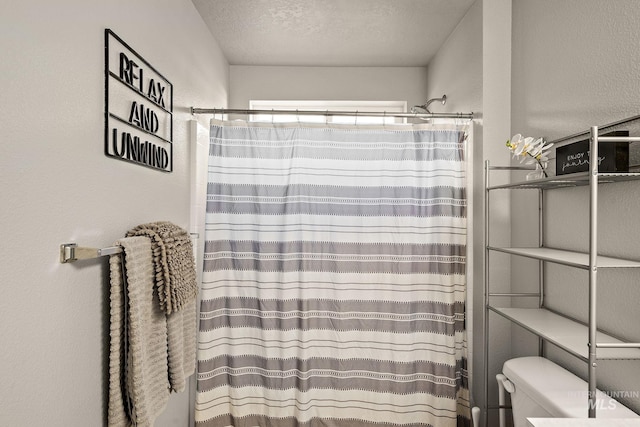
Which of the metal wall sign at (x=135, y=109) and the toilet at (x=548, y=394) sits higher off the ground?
the metal wall sign at (x=135, y=109)

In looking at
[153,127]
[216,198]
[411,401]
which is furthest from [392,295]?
[153,127]

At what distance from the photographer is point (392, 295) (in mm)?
2211

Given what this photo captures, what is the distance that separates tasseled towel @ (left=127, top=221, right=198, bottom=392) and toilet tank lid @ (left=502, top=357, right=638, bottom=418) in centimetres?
129

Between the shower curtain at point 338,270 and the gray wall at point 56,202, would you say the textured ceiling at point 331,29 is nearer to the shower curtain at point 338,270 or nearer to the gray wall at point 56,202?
the shower curtain at point 338,270

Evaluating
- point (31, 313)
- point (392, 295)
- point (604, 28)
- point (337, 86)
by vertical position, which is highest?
point (337, 86)

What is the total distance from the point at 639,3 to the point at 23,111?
5.82ft

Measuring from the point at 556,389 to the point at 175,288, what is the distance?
1.40m

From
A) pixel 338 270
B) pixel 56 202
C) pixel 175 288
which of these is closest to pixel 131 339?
pixel 175 288

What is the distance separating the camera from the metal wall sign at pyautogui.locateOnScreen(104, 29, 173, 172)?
4.29ft

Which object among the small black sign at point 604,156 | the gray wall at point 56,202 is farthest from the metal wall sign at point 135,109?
the small black sign at point 604,156

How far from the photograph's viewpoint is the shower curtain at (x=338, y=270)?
2193 mm

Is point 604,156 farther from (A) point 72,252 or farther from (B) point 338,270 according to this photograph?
(A) point 72,252

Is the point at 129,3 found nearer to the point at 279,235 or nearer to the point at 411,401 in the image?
the point at 279,235

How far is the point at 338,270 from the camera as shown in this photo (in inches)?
87.3
